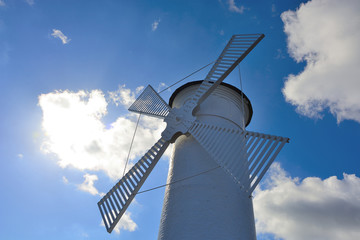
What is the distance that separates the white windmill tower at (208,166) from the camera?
3.94 m

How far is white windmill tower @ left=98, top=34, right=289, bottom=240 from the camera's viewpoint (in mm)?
3941

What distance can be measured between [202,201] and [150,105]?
301 centimetres

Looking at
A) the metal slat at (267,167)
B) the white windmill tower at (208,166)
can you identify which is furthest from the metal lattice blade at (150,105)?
the metal slat at (267,167)

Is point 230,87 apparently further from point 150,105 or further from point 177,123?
point 150,105

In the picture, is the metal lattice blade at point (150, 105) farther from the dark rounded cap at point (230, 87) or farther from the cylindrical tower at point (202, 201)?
the cylindrical tower at point (202, 201)

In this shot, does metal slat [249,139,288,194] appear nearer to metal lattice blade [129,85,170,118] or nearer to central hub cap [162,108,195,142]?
central hub cap [162,108,195,142]

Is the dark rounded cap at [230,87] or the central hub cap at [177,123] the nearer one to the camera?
the central hub cap at [177,123]

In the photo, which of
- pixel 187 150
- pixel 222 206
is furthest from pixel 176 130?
pixel 222 206

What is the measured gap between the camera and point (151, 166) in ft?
16.6

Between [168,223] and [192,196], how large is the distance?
2.01ft

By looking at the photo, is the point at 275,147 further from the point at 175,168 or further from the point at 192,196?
the point at 175,168

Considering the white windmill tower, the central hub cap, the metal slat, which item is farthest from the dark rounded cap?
the metal slat

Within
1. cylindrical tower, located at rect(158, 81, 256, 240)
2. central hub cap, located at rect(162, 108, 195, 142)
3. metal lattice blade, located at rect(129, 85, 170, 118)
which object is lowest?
cylindrical tower, located at rect(158, 81, 256, 240)

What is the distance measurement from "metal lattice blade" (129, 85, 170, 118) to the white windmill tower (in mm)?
34
